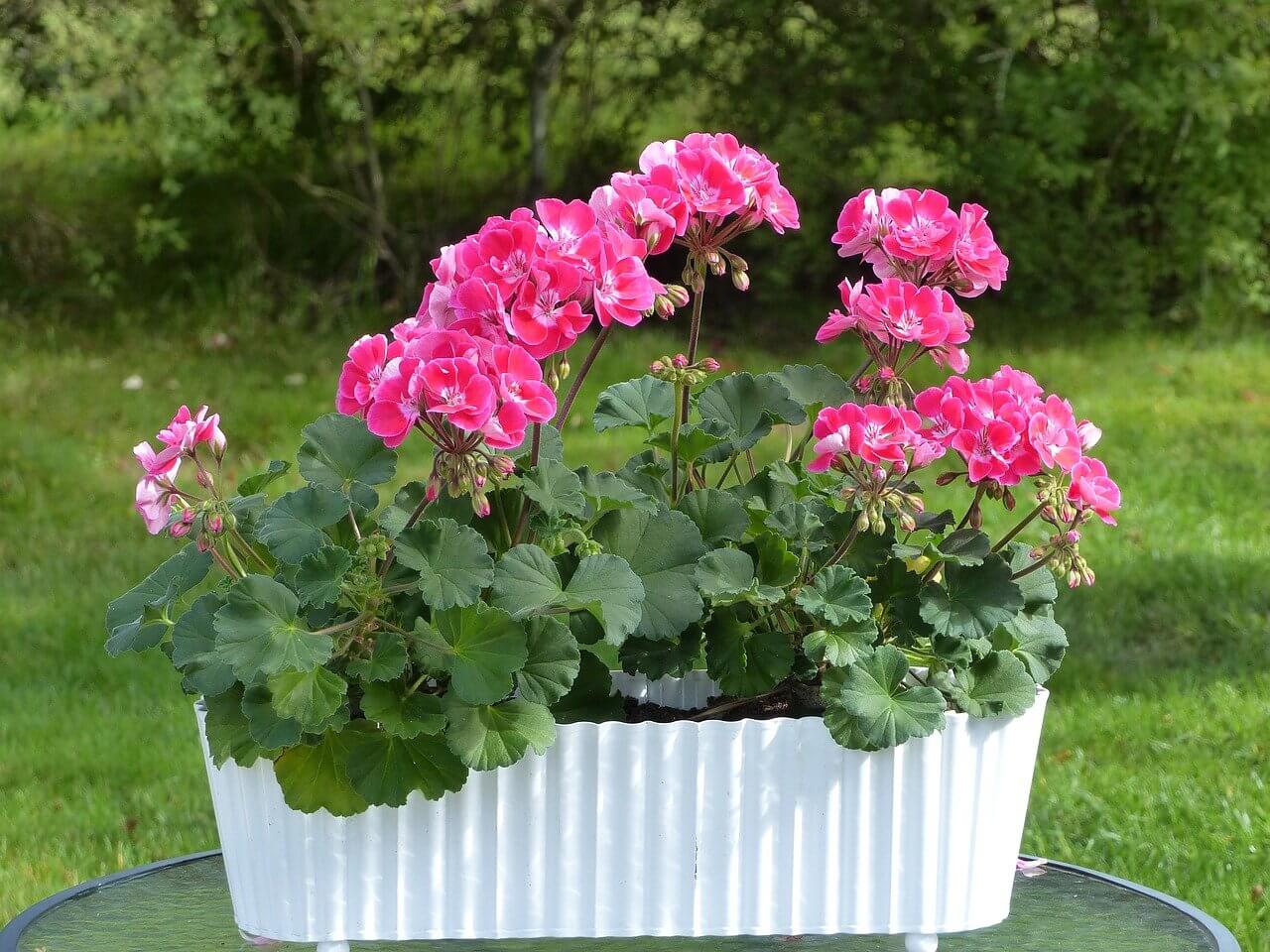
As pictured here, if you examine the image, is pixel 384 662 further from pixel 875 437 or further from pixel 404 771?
pixel 875 437

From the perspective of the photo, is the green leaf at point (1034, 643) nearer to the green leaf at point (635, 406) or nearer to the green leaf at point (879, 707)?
the green leaf at point (879, 707)

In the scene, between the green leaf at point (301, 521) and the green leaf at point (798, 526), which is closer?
the green leaf at point (301, 521)

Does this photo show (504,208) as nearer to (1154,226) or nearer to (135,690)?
(1154,226)

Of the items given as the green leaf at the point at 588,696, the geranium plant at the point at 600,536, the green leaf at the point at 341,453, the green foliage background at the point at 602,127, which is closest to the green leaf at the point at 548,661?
the geranium plant at the point at 600,536

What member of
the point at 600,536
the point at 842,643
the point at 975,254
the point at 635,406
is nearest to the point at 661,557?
the point at 600,536

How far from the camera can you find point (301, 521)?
4.10 feet

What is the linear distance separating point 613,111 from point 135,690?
4540mm

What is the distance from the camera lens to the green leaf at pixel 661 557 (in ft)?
4.11

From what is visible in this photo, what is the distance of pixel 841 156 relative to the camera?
6719 millimetres

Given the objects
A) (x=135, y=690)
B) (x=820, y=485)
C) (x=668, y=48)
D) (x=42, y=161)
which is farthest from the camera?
(x=42, y=161)

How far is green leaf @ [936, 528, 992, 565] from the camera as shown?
4.19ft

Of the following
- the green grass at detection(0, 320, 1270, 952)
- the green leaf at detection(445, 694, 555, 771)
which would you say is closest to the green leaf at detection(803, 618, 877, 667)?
the green leaf at detection(445, 694, 555, 771)

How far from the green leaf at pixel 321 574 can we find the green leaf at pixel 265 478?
0.13m

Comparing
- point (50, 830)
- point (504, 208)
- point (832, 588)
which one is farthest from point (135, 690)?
point (504, 208)
